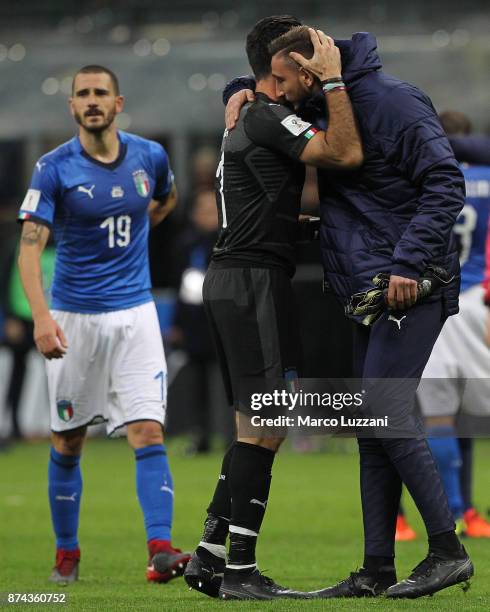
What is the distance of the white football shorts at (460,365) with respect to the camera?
875 cm

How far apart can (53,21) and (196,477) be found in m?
9.16

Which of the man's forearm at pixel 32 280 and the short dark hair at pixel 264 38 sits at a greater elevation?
the short dark hair at pixel 264 38

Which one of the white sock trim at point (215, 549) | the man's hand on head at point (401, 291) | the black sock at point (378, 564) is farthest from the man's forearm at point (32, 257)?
the black sock at point (378, 564)

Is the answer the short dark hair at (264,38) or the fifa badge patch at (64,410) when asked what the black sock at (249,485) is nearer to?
the fifa badge patch at (64,410)

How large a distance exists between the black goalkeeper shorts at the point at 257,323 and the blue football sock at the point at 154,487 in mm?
1107

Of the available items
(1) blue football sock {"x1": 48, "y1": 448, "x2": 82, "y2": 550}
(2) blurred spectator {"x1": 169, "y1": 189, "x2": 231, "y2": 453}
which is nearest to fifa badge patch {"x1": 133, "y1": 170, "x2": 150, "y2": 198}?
(1) blue football sock {"x1": 48, "y1": 448, "x2": 82, "y2": 550}

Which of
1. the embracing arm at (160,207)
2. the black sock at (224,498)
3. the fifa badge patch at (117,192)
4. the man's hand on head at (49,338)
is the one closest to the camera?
the black sock at (224,498)

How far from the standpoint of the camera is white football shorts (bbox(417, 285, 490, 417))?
8750mm

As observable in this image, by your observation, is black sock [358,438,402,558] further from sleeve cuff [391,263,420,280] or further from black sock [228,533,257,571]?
sleeve cuff [391,263,420,280]

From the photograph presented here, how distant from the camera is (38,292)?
6992mm

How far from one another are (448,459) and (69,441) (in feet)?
8.12

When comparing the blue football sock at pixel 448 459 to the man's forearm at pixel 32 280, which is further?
the blue football sock at pixel 448 459

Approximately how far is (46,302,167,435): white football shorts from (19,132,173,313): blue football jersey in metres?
0.09

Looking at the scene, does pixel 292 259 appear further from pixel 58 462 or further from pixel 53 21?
pixel 53 21
